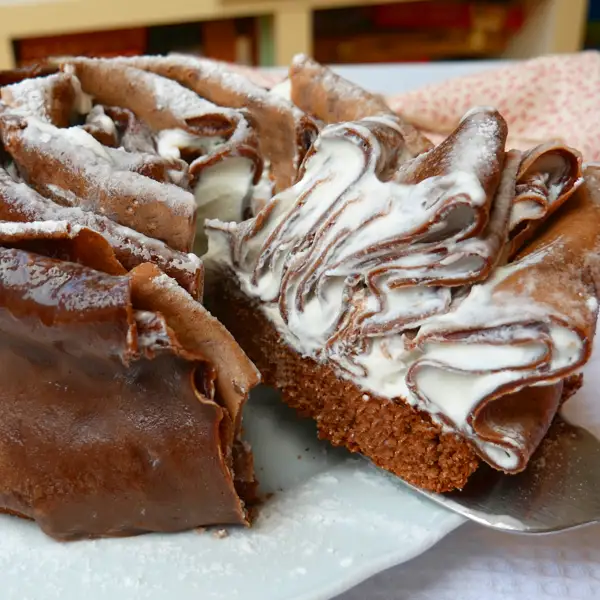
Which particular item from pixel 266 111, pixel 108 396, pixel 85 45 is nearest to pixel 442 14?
pixel 85 45

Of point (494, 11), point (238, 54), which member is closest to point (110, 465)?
point (238, 54)

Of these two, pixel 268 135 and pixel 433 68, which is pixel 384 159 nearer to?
pixel 268 135

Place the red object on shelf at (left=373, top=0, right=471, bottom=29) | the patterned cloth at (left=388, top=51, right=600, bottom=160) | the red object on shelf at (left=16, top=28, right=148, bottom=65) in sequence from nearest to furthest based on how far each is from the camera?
the patterned cloth at (left=388, top=51, right=600, bottom=160) < the red object on shelf at (left=16, top=28, right=148, bottom=65) < the red object on shelf at (left=373, top=0, right=471, bottom=29)

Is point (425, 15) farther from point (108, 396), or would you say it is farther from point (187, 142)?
point (108, 396)

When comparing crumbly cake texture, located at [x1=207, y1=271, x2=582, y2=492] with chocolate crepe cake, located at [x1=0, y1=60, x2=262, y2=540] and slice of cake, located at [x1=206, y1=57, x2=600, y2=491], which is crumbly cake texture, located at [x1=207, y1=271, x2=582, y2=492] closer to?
slice of cake, located at [x1=206, y1=57, x2=600, y2=491]

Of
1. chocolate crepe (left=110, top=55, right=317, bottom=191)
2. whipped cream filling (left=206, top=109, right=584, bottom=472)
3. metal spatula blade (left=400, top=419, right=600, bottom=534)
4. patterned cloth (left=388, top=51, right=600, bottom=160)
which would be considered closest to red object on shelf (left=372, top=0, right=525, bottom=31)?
patterned cloth (left=388, top=51, right=600, bottom=160)

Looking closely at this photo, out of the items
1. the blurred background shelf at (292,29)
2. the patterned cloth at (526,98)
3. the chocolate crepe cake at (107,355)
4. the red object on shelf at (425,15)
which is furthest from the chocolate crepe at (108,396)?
the red object on shelf at (425,15)

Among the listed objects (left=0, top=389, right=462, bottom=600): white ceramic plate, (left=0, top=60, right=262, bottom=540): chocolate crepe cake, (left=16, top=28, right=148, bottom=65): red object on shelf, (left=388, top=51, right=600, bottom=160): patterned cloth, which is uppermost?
(left=0, top=60, right=262, bottom=540): chocolate crepe cake
